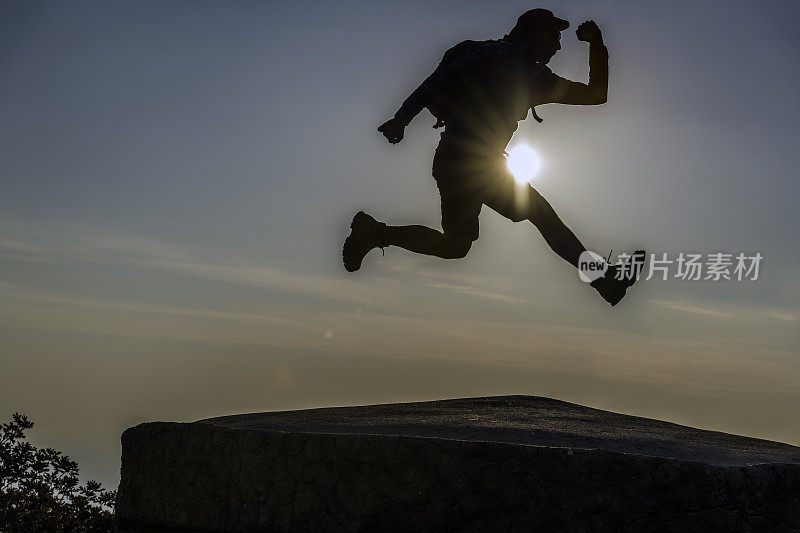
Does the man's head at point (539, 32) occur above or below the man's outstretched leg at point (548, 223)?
above

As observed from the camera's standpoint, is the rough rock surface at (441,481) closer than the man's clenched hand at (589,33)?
Yes

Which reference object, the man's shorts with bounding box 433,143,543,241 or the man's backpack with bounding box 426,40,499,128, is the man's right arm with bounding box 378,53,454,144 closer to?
the man's backpack with bounding box 426,40,499,128

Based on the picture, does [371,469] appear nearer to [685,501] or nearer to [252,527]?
[252,527]

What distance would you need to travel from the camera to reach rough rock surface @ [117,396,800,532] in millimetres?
3889

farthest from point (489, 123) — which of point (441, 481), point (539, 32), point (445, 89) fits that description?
point (441, 481)

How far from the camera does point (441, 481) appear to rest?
3.90m

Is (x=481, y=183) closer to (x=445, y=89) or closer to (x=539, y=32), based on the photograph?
(x=445, y=89)

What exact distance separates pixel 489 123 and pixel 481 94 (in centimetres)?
17

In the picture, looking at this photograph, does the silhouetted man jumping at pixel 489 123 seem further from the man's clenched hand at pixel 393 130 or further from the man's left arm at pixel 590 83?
the man's left arm at pixel 590 83

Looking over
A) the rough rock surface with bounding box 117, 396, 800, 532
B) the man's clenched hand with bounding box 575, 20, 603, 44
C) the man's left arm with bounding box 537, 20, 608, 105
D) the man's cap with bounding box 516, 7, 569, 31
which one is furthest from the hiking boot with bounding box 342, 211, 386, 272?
the man's clenched hand with bounding box 575, 20, 603, 44

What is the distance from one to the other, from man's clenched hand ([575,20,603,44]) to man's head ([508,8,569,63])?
0.70ft

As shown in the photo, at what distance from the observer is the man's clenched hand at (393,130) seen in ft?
16.5

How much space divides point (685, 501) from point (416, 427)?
136 cm

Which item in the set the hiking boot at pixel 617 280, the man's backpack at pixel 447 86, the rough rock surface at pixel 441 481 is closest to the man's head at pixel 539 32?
the man's backpack at pixel 447 86
